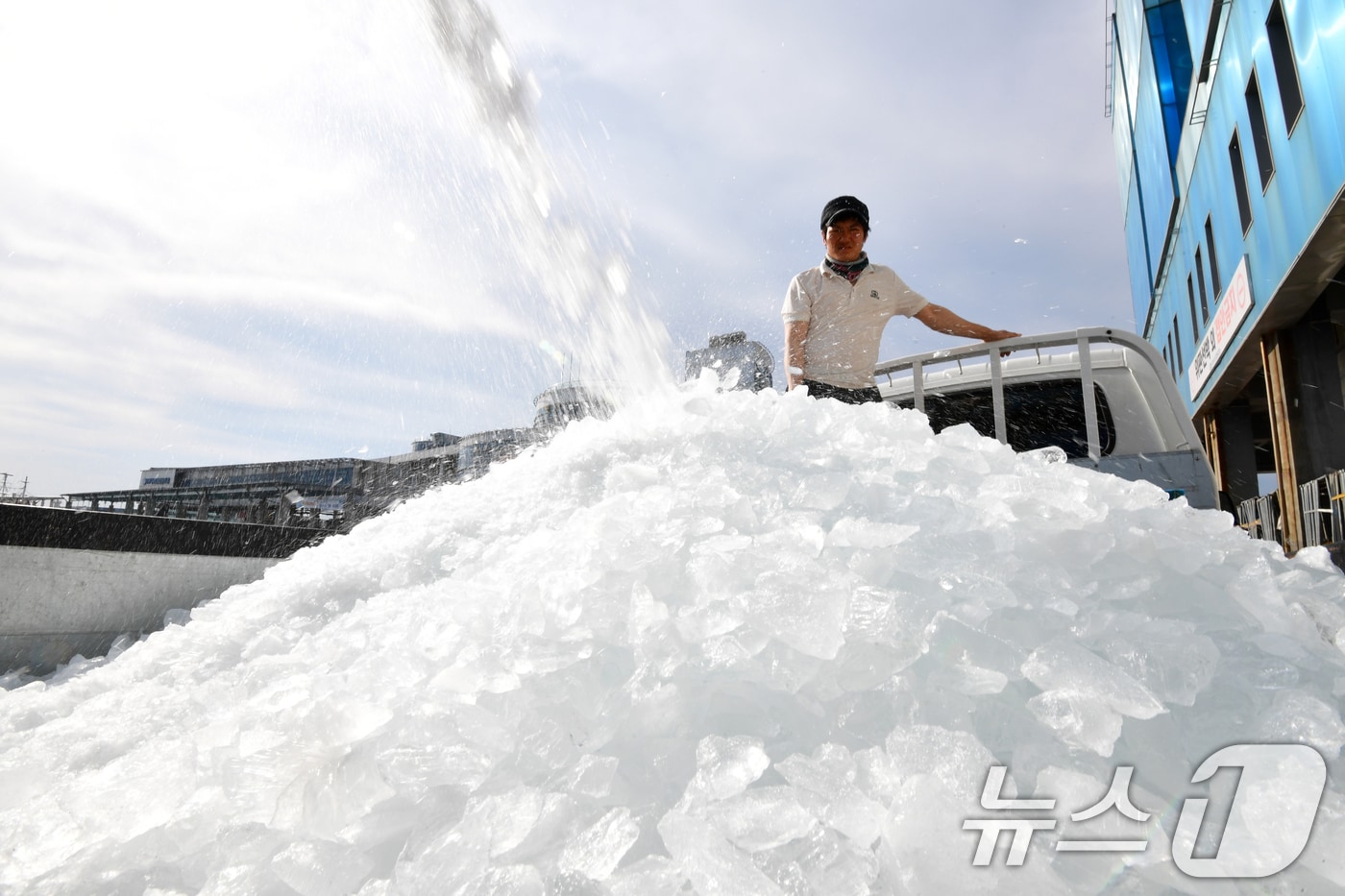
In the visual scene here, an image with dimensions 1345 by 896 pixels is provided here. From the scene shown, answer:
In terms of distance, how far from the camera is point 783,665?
1206mm

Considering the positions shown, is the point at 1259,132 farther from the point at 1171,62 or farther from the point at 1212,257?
the point at 1171,62

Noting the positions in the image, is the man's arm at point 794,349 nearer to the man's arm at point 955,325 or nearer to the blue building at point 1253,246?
the man's arm at point 955,325

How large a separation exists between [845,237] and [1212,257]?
1324 cm

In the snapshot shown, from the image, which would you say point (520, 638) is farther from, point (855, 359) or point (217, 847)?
point (855, 359)

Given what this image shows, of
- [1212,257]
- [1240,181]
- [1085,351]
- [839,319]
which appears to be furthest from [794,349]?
[1212,257]

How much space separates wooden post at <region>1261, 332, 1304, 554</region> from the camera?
9594mm

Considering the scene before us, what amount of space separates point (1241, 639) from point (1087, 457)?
2144 millimetres

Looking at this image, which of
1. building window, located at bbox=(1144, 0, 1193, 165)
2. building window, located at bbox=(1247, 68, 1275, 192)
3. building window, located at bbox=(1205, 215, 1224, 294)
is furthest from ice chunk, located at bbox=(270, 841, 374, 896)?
building window, located at bbox=(1144, 0, 1193, 165)

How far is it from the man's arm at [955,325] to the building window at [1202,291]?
13387 millimetres

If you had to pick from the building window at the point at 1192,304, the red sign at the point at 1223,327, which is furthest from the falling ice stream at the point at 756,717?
the building window at the point at 1192,304

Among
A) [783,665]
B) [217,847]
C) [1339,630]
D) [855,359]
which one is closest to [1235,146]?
[855,359]

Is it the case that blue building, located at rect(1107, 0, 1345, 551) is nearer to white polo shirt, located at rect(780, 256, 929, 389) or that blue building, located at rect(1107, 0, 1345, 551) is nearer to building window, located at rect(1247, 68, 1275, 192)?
building window, located at rect(1247, 68, 1275, 192)

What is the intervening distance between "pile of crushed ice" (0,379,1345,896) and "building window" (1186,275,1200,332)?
1598cm

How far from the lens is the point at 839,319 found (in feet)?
9.96
